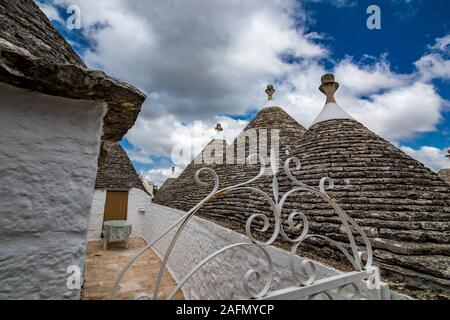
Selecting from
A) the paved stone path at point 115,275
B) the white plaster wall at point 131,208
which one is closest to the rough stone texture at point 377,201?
the paved stone path at point 115,275

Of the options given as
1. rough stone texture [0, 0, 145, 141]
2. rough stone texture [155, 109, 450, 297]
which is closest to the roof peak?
rough stone texture [155, 109, 450, 297]

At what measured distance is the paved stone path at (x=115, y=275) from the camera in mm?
5934

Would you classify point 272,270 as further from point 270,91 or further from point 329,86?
point 270,91

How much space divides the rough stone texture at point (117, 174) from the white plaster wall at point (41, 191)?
13368mm

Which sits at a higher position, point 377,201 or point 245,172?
point 245,172

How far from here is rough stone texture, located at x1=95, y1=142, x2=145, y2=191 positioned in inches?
530

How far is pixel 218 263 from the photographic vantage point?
470cm

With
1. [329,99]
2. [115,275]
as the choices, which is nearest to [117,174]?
[115,275]

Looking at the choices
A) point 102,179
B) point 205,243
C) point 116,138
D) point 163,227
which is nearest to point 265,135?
point 205,243

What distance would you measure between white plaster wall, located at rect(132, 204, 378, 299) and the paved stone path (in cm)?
68

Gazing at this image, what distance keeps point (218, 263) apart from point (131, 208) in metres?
11.0

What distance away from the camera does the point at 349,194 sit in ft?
11.2
